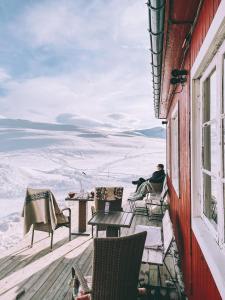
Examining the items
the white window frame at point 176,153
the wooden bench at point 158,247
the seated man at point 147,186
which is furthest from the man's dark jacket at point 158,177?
the wooden bench at point 158,247

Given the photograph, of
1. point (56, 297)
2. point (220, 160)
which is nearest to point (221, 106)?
point (220, 160)

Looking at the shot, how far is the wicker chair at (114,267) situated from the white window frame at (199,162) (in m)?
0.53

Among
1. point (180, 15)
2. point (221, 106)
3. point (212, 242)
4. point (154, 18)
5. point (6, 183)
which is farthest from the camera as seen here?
point (6, 183)

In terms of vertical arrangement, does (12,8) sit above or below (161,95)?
above

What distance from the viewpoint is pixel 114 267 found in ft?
7.89

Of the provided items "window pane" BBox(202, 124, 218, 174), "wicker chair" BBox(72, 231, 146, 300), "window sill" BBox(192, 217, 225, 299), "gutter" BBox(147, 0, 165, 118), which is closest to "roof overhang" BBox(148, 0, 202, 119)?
"gutter" BBox(147, 0, 165, 118)

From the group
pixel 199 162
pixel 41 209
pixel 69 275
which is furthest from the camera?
pixel 41 209

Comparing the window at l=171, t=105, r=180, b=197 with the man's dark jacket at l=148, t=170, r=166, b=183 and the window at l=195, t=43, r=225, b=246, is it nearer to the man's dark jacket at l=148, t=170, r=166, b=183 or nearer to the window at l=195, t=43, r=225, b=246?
the window at l=195, t=43, r=225, b=246

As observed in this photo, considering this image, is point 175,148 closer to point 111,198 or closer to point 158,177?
point 111,198

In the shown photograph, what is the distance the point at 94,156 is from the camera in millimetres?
34406

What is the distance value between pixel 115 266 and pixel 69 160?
30586 millimetres

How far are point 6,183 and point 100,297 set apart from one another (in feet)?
70.6

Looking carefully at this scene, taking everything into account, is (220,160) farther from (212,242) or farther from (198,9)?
(198,9)

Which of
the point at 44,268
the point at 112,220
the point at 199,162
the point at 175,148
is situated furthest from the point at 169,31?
the point at 175,148
